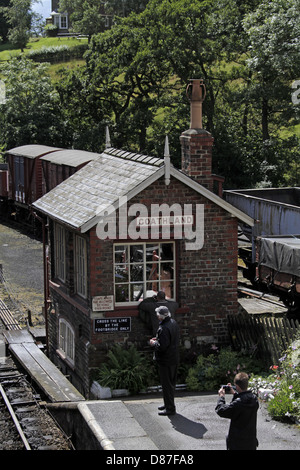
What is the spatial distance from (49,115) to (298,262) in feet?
90.7

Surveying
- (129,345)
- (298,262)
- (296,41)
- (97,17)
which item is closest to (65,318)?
(129,345)

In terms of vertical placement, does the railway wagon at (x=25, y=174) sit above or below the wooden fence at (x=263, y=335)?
above

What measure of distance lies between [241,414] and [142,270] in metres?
5.54

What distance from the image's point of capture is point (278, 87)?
1213 inches

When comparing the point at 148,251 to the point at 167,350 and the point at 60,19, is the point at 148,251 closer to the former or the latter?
the point at 167,350

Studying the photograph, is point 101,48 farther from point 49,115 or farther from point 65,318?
point 65,318

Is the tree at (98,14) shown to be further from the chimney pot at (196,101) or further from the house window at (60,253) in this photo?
the chimney pot at (196,101)

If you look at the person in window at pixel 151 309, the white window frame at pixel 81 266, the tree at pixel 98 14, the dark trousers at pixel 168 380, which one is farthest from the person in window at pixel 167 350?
the tree at pixel 98 14

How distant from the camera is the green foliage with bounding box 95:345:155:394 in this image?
38.8 ft

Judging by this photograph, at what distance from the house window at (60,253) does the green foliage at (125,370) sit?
2851 millimetres

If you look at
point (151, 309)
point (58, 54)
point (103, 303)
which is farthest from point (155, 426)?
point (58, 54)

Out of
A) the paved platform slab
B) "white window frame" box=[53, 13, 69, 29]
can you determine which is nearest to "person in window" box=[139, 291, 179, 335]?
the paved platform slab

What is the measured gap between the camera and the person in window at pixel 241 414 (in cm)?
730

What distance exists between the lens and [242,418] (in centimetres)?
734
